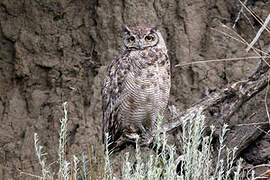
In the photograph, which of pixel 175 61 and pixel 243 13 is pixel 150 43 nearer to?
pixel 175 61

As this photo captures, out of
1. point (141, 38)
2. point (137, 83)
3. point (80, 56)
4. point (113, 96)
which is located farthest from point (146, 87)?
point (80, 56)

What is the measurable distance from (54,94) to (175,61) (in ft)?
4.17

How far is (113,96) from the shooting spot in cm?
466

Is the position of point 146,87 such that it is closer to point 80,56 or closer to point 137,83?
point 137,83

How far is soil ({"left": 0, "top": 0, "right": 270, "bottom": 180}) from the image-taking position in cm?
519

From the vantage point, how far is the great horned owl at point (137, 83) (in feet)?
14.9

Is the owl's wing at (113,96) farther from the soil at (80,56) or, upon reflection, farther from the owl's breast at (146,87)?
the soil at (80,56)

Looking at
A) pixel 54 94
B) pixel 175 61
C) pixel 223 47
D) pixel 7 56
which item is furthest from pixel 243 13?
pixel 7 56

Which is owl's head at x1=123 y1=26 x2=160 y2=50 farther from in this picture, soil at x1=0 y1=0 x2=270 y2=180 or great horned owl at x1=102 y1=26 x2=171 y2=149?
soil at x1=0 y1=0 x2=270 y2=180

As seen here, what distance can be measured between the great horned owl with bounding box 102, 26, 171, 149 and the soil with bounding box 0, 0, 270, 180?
0.54 metres

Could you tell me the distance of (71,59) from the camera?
5.50m

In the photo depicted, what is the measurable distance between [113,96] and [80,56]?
98 cm

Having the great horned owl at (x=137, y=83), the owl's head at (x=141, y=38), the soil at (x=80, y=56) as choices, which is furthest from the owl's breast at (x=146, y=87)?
the soil at (x=80, y=56)

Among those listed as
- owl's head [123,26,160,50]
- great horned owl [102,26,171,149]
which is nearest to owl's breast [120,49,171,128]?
great horned owl [102,26,171,149]
